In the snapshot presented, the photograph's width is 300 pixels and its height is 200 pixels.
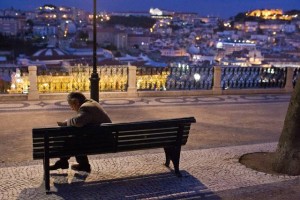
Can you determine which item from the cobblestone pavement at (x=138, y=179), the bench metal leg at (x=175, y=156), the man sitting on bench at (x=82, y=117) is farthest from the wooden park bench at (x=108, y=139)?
the cobblestone pavement at (x=138, y=179)

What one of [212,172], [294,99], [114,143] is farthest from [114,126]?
[294,99]

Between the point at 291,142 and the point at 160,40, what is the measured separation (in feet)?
309

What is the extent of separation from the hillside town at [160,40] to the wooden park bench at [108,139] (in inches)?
1709

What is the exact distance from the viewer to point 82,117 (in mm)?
5832

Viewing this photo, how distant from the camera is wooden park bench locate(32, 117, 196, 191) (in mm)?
5617

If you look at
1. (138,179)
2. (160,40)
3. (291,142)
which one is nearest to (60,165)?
(138,179)

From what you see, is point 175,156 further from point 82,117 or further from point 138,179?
point 82,117

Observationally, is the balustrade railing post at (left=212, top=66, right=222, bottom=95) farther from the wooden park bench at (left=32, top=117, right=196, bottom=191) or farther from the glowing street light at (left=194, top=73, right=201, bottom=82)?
the wooden park bench at (left=32, top=117, right=196, bottom=191)

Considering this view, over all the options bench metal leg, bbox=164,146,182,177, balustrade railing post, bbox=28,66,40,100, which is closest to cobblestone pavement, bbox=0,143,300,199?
bench metal leg, bbox=164,146,182,177

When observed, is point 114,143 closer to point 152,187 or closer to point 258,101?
point 152,187

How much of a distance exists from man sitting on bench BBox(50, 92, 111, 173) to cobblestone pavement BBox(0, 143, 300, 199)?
0.16m

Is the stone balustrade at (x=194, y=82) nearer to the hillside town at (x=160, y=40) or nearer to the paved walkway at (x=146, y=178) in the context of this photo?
the paved walkway at (x=146, y=178)

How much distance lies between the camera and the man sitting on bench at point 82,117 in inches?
230

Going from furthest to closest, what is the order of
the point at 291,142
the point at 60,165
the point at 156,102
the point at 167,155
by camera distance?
1. the point at 156,102
2. the point at 167,155
3. the point at 291,142
4. the point at 60,165
